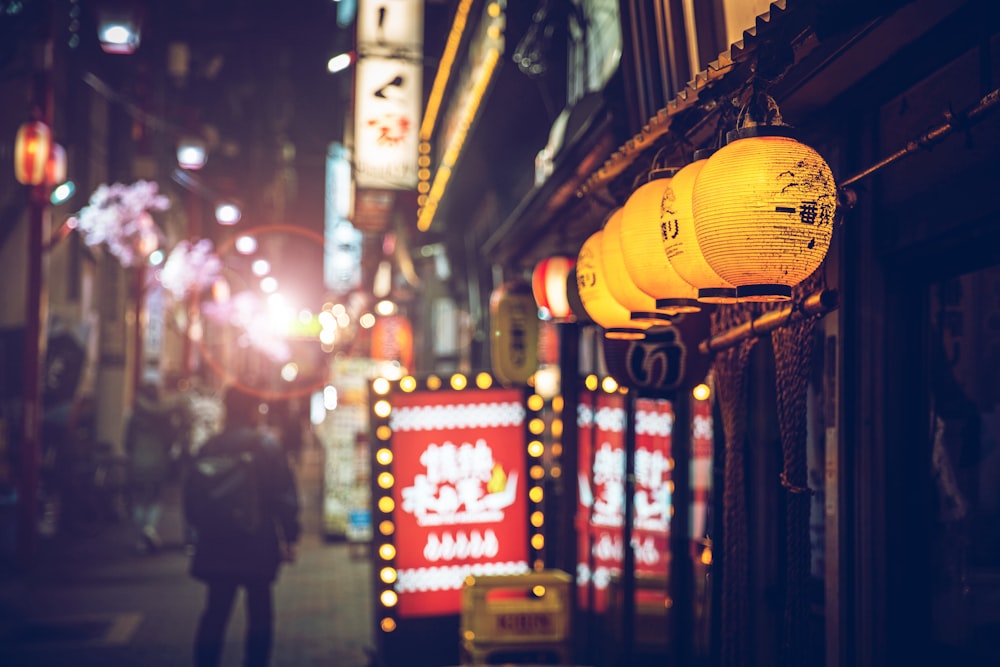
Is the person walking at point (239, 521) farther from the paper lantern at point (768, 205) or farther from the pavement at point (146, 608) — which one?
the paper lantern at point (768, 205)

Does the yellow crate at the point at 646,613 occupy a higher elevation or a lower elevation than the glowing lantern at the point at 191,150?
lower

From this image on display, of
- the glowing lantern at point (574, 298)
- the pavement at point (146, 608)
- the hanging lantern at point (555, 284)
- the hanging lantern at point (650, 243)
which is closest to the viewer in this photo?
the hanging lantern at point (650, 243)

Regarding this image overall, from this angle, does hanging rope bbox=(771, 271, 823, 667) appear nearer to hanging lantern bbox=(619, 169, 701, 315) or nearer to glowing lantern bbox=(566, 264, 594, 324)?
hanging lantern bbox=(619, 169, 701, 315)

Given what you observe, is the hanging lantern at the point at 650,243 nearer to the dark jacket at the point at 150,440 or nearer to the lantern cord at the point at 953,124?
the lantern cord at the point at 953,124

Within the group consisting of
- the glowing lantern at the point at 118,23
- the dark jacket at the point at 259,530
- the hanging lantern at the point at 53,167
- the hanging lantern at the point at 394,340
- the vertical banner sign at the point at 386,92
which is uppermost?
the glowing lantern at the point at 118,23

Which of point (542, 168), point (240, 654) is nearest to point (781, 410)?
point (542, 168)

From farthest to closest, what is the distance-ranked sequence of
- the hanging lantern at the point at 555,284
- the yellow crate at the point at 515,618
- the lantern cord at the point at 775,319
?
the hanging lantern at the point at 555,284
the yellow crate at the point at 515,618
the lantern cord at the point at 775,319

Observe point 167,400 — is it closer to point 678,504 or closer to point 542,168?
point 542,168

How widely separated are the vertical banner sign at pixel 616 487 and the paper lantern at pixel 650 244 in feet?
12.6

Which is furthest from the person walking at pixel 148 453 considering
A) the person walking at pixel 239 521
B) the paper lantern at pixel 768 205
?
the paper lantern at pixel 768 205

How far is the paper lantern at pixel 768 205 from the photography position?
318cm

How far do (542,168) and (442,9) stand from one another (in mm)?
10250

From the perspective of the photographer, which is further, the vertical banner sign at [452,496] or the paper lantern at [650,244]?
the vertical banner sign at [452,496]

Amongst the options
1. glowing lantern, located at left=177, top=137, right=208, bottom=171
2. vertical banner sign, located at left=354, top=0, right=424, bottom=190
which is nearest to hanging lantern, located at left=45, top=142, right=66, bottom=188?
vertical banner sign, located at left=354, top=0, right=424, bottom=190
